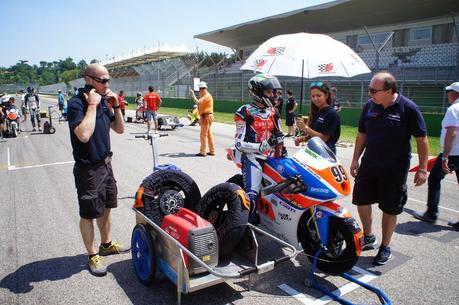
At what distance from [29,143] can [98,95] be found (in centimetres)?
1177

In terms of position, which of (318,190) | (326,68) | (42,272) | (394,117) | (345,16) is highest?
(345,16)

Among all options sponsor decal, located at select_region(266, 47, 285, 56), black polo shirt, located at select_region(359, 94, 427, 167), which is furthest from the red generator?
sponsor decal, located at select_region(266, 47, 285, 56)

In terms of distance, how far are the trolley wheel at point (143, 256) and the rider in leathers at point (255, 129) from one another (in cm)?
121

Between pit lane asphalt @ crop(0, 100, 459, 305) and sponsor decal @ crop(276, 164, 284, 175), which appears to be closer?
pit lane asphalt @ crop(0, 100, 459, 305)

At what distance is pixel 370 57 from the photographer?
2639 centimetres

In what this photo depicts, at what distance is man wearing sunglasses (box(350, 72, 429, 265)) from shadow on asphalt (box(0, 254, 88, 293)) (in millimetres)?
3330

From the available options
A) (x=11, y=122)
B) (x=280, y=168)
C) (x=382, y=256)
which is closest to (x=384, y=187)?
(x=382, y=256)

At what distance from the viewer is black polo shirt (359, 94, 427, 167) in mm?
3758

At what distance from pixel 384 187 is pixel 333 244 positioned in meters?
0.93

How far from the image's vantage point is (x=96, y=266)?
3779 mm

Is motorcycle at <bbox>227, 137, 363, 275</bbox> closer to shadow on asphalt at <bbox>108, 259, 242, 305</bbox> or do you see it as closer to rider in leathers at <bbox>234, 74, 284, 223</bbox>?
rider in leathers at <bbox>234, 74, 284, 223</bbox>

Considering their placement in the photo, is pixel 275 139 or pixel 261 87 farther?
pixel 261 87

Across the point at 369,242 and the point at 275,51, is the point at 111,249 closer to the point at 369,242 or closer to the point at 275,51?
the point at 369,242

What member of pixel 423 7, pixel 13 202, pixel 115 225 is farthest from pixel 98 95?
pixel 423 7
